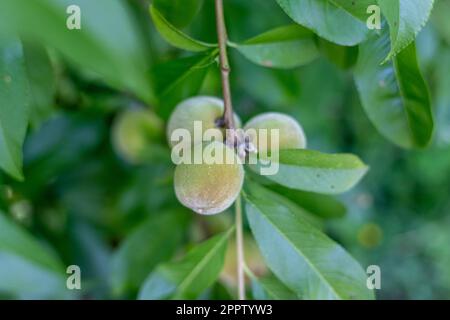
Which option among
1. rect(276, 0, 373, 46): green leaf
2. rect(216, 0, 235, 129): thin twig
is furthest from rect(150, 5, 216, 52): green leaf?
rect(276, 0, 373, 46): green leaf

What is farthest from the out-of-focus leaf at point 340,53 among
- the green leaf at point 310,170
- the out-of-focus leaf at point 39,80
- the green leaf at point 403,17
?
the out-of-focus leaf at point 39,80

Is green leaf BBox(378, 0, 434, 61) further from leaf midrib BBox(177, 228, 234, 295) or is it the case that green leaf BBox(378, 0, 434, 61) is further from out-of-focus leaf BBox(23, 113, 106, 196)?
out-of-focus leaf BBox(23, 113, 106, 196)

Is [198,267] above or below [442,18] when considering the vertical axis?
below

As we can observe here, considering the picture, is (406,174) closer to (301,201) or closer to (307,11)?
(301,201)

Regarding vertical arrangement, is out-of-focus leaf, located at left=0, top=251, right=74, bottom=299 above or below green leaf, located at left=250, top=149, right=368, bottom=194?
below

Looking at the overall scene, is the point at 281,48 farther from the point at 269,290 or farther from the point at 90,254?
the point at 90,254

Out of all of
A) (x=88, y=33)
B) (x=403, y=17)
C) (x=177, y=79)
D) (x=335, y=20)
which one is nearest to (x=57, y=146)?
(x=177, y=79)
